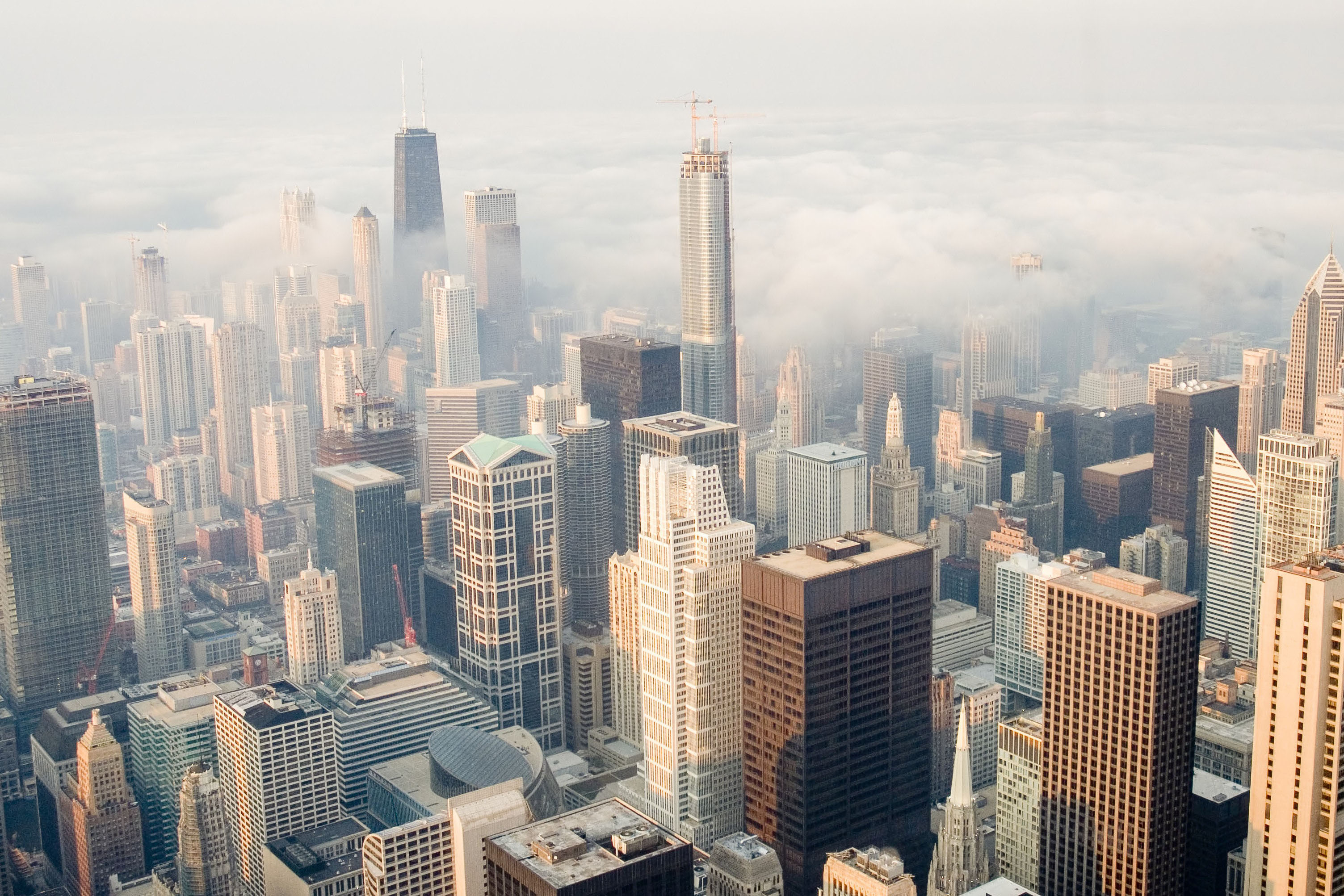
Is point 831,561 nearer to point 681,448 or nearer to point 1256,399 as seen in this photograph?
point 681,448

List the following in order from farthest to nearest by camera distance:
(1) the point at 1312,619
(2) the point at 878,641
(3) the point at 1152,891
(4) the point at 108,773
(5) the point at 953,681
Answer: (5) the point at 953,681
(4) the point at 108,773
(2) the point at 878,641
(3) the point at 1152,891
(1) the point at 1312,619

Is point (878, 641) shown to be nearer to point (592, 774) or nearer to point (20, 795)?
point (592, 774)

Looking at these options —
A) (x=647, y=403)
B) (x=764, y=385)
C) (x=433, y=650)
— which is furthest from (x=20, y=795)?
(x=764, y=385)

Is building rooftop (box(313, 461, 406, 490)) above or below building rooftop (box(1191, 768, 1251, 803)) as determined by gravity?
above

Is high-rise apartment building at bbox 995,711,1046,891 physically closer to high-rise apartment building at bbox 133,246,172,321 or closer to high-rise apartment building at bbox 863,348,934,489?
high-rise apartment building at bbox 863,348,934,489


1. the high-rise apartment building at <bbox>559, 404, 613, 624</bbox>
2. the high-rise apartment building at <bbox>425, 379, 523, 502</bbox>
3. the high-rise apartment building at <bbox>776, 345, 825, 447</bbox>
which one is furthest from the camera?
the high-rise apartment building at <bbox>425, 379, 523, 502</bbox>

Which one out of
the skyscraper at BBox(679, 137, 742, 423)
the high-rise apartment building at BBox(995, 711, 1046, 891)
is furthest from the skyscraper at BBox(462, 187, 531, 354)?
the high-rise apartment building at BBox(995, 711, 1046, 891)
